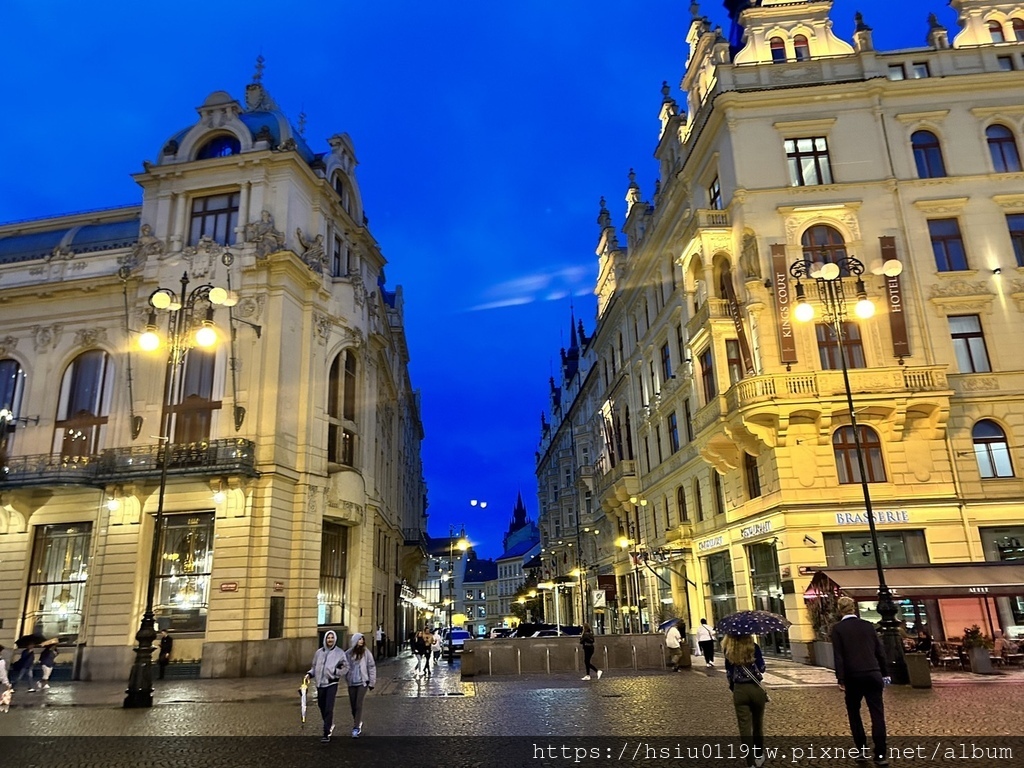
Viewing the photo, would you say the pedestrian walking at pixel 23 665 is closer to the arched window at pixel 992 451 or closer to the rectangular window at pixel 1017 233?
the arched window at pixel 992 451

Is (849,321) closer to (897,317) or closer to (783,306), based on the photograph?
(897,317)

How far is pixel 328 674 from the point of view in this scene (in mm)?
11734

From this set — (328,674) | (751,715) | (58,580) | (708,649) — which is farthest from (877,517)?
(58,580)

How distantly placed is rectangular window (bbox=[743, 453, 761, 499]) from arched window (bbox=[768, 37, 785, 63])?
16392mm

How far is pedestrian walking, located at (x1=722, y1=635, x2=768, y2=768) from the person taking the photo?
8.34 meters

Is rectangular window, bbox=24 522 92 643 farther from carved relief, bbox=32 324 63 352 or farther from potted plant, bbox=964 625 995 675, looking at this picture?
potted plant, bbox=964 625 995 675

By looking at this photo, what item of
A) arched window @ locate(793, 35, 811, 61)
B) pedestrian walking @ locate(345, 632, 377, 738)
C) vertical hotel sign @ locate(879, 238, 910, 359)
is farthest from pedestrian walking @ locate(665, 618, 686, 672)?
arched window @ locate(793, 35, 811, 61)

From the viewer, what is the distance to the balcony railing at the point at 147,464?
27.5 m

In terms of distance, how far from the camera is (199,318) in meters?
31.0

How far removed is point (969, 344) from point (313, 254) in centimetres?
2725

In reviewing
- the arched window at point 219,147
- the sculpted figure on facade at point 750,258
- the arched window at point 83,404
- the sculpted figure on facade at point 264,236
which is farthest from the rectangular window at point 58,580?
the sculpted figure on facade at point 750,258

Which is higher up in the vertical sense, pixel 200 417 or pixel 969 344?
pixel 969 344

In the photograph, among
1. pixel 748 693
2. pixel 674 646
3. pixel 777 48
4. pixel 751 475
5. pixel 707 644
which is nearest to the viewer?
pixel 748 693

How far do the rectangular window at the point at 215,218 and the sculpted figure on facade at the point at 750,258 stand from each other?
72.0 feet
